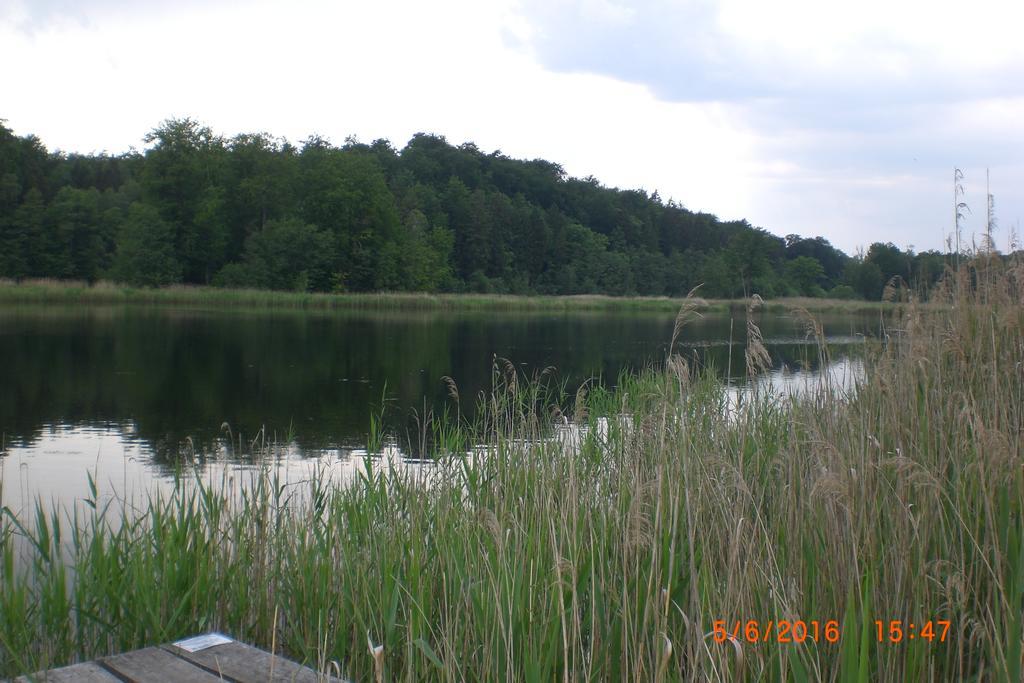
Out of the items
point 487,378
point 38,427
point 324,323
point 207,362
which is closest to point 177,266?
point 324,323

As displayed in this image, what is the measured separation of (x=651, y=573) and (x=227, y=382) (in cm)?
1406

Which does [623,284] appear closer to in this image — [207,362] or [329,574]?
[207,362]

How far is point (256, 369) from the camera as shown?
1712 centimetres

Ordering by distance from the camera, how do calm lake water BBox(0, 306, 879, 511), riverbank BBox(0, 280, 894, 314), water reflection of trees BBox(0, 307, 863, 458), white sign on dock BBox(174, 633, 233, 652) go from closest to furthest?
white sign on dock BBox(174, 633, 233, 652) → calm lake water BBox(0, 306, 879, 511) → water reflection of trees BBox(0, 307, 863, 458) → riverbank BBox(0, 280, 894, 314)

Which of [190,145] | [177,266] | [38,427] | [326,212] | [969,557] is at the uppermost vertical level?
[190,145]

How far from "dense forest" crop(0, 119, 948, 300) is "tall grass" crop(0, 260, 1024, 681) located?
1182 inches

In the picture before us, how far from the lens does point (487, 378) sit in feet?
53.5

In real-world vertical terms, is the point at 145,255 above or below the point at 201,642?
above

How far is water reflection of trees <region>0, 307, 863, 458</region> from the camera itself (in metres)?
11.0

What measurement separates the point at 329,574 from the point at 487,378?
12.7 meters
